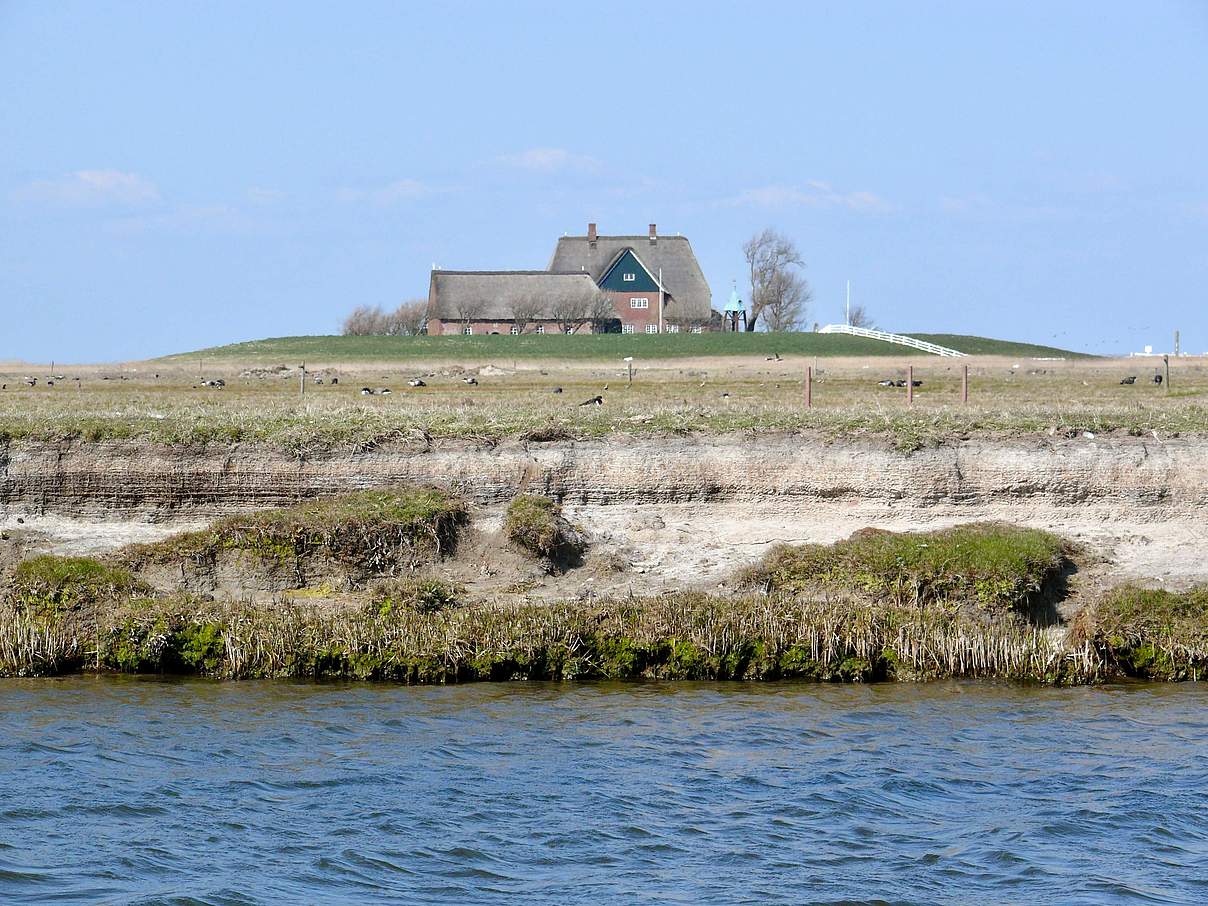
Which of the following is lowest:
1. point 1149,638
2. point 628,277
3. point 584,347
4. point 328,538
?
point 1149,638

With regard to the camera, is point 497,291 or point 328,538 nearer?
point 328,538

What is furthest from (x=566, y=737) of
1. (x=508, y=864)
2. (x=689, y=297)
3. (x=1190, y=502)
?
(x=689, y=297)

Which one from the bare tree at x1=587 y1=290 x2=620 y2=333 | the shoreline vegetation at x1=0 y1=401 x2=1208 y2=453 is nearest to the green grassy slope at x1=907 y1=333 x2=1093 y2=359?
the bare tree at x1=587 y1=290 x2=620 y2=333

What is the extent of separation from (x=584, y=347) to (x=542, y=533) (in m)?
53.7

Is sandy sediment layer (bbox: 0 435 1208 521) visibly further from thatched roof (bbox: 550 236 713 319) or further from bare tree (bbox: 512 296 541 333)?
thatched roof (bbox: 550 236 713 319)

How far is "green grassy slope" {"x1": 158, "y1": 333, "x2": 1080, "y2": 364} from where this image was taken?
70188 mm

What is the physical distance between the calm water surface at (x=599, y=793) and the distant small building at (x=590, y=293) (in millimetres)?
77981

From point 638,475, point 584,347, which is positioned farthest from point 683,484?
point 584,347

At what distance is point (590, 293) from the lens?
96625mm

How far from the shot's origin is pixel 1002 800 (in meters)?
13.0

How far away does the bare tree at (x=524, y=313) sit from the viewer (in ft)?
307

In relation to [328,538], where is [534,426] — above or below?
above

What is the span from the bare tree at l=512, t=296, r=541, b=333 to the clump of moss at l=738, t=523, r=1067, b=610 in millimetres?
74814

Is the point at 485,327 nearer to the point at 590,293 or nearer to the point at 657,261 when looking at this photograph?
the point at 590,293
